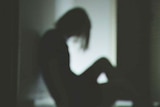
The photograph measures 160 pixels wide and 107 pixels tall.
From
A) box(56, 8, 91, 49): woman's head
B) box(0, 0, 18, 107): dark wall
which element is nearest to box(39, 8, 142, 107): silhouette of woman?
box(56, 8, 91, 49): woman's head

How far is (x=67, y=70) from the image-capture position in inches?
51.3

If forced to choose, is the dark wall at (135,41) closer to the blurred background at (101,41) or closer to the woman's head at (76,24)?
the blurred background at (101,41)

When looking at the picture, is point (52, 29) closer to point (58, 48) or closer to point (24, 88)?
point (58, 48)

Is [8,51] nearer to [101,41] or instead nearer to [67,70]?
[67,70]

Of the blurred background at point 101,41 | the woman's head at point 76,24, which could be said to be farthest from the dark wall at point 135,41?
the woman's head at point 76,24

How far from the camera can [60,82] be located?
1335 millimetres

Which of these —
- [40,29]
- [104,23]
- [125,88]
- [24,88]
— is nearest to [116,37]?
[104,23]

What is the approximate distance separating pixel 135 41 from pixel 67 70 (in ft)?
0.94

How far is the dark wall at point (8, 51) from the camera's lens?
4.01 feet

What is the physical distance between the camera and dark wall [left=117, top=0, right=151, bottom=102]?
129 centimetres

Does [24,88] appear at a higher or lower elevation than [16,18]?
lower

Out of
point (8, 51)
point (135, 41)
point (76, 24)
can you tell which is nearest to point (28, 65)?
point (8, 51)

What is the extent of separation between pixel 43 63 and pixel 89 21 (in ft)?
0.82

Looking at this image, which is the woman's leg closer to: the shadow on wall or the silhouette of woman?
the silhouette of woman
